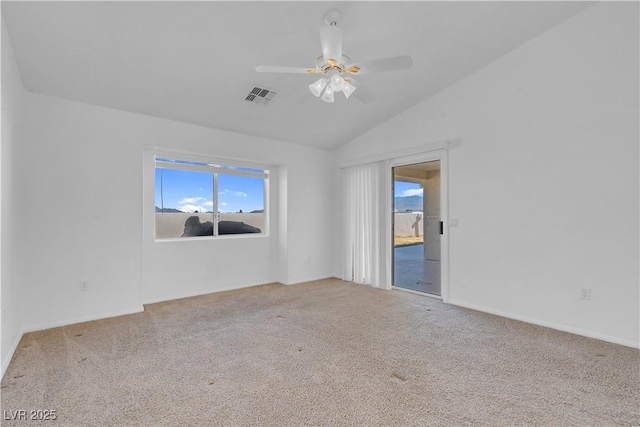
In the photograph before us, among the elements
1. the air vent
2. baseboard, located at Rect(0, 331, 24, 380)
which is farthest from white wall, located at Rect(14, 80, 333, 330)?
the air vent

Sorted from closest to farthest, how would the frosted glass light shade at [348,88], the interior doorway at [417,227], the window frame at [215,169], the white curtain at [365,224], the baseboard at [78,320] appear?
the frosted glass light shade at [348,88] → the baseboard at [78,320] → the window frame at [215,169] → the interior doorway at [417,227] → the white curtain at [365,224]

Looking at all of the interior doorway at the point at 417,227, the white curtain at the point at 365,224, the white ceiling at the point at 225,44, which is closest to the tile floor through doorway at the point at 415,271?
the interior doorway at the point at 417,227

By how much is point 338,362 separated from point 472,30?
3346mm

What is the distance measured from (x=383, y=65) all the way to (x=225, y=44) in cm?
149

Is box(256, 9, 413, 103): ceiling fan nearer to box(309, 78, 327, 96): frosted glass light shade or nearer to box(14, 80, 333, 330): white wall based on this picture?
box(309, 78, 327, 96): frosted glass light shade

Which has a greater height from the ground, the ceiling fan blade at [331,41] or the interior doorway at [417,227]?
the ceiling fan blade at [331,41]

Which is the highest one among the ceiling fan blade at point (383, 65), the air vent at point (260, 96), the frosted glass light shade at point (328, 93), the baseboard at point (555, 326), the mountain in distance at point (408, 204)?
the air vent at point (260, 96)

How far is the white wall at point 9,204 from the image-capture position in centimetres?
236

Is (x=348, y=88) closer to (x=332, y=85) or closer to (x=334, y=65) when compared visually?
(x=332, y=85)

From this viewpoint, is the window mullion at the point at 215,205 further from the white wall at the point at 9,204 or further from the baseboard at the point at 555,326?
the baseboard at the point at 555,326

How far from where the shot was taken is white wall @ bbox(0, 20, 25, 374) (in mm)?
2355

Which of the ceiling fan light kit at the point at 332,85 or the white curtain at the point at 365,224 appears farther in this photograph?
the white curtain at the point at 365,224

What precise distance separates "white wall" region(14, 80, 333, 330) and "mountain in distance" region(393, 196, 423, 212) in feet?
7.62

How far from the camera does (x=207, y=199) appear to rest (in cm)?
482
